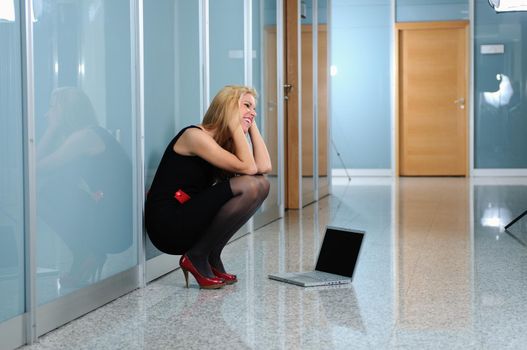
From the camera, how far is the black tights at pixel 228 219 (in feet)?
12.7

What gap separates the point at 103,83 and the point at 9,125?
2.73 ft

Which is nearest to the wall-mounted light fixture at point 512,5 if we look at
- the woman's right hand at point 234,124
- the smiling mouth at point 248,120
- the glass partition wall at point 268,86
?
the glass partition wall at point 268,86

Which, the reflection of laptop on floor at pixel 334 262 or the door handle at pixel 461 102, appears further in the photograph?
the door handle at pixel 461 102

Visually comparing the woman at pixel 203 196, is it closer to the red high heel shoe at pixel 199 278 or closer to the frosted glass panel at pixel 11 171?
the red high heel shoe at pixel 199 278

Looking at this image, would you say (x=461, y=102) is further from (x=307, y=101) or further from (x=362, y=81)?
(x=307, y=101)

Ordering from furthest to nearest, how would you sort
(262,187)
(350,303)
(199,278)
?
(262,187) < (199,278) < (350,303)

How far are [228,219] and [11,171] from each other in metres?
1.36

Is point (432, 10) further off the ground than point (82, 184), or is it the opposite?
point (432, 10)

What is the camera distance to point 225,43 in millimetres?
5426

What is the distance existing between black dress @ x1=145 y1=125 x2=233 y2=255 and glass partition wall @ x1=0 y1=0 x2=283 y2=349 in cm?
8

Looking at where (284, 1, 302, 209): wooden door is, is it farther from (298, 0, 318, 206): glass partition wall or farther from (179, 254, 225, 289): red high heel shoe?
(179, 254, 225, 289): red high heel shoe

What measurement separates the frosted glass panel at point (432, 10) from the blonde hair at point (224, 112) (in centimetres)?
943

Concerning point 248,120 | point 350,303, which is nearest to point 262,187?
point 248,120

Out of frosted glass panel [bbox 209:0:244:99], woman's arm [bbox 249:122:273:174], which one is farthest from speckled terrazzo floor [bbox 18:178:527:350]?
frosted glass panel [bbox 209:0:244:99]
